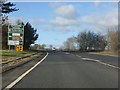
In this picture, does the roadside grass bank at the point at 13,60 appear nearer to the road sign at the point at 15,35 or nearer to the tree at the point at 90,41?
the road sign at the point at 15,35

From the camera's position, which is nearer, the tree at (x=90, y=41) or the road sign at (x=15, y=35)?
the road sign at (x=15, y=35)

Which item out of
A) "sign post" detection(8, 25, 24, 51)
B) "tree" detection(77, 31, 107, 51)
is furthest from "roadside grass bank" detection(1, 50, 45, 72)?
"tree" detection(77, 31, 107, 51)

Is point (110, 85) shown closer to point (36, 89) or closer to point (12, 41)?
point (36, 89)

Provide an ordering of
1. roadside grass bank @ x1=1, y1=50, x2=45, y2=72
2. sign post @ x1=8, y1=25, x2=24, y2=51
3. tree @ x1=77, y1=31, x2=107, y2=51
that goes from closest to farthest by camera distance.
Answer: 1. roadside grass bank @ x1=1, y1=50, x2=45, y2=72
2. sign post @ x1=8, y1=25, x2=24, y2=51
3. tree @ x1=77, y1=31, x2=107, y2=51

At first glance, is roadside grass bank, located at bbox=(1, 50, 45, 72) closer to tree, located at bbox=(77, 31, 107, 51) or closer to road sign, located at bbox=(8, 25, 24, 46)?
road sign, located at bbox=(8, 25, 24, 46)

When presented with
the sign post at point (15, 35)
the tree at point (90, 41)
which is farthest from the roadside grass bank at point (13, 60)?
the tree at point (90, 41)

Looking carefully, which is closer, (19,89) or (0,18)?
(19,89)

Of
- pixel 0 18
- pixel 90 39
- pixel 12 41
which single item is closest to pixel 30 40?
pixel 0 18

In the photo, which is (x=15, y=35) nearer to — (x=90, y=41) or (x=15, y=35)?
(x=15, y=35)

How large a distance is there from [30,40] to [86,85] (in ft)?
318

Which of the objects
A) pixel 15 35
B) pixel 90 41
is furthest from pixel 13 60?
pixel 90 41

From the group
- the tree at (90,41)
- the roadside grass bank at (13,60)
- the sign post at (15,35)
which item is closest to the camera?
the roadside grass bank at (13,60)

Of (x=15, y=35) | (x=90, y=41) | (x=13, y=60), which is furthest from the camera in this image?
(x=90, y=41)

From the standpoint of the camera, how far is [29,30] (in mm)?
109625
